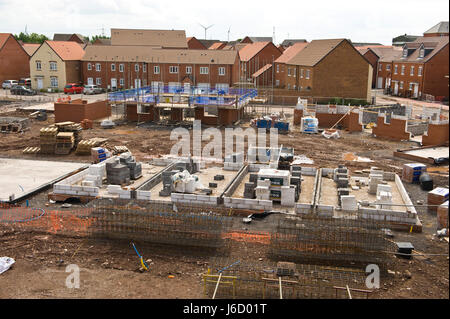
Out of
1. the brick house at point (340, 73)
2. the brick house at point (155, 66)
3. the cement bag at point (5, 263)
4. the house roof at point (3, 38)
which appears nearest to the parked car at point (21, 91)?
the brick house at point (155, 66)

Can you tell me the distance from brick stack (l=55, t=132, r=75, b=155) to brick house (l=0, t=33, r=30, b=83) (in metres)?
39.1

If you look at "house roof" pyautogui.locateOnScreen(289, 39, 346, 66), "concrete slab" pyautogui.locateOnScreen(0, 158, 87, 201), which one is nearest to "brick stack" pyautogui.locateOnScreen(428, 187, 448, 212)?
"concrete slab" pyautogui.locateOnScreen(0, 158, 87, 201)

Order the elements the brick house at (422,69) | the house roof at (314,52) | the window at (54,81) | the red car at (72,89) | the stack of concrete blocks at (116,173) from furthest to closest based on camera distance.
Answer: the window at (54,81) < the red car at (72,89) < the house roof at (314,52) < the brick house at (422,69) < the stack of concrete blocks at (116,173)

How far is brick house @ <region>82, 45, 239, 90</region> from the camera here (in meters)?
50.9

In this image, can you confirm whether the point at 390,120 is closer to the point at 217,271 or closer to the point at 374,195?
the point at 374,195

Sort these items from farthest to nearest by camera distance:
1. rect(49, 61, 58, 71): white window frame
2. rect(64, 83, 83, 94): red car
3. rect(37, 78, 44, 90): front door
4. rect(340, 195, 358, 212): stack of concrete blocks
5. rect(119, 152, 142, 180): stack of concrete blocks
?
rect(37, 78, 44, 90): front door, rect(49, 61, 58, 71): white window frame, rect(64, 83, 83, 94): red car, rect(119, 152, 142, 180): stack of concrete blocks, rect(340, 195, 358, 212): stack of concrete blocks

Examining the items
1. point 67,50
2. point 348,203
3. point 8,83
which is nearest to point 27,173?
point 348,203

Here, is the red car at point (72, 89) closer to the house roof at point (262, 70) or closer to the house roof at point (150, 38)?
the house roof at point (150, 38)

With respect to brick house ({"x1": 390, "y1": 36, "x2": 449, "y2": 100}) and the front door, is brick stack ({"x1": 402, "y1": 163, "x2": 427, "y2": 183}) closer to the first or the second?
brick house ({"x1": 390, "y1": 36, "x2": 449, "y2": 100})

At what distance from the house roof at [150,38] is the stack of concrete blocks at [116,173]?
142 feet

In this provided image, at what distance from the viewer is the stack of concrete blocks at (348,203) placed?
15789 mm

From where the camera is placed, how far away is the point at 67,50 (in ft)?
186

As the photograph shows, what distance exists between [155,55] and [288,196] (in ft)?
131

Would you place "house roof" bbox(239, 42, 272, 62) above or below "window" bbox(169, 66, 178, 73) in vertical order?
above
